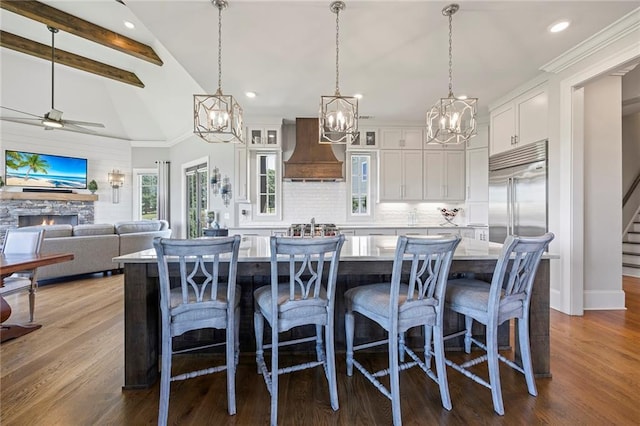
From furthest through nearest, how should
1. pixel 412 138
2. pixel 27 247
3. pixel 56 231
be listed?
1. pixel 412 138
2. pixel 56 231
3. pixel 27 247

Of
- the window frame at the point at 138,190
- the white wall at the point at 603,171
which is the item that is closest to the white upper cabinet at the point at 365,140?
the white wall at the point at 603,171

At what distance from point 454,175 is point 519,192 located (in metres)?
1.54

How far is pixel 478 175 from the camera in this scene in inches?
208

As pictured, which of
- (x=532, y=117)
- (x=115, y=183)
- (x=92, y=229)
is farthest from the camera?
(x=115, y=183)

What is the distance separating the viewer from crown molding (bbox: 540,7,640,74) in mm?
2598

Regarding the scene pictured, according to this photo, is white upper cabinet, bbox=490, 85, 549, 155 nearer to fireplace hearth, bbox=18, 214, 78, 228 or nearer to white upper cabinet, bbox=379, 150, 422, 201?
white upper cabinet, bbox=379, 150, 422, 201

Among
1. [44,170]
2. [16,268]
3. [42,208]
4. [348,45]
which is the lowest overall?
[16,268]

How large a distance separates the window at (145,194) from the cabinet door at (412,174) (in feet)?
20.7

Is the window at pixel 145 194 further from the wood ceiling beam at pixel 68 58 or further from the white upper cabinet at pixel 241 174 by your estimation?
the white upper cabinet at pixel 241 174

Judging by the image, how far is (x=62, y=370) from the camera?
2.18 m

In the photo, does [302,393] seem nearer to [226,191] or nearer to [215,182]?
[226,191]

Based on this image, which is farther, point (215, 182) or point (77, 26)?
point (215, 182)

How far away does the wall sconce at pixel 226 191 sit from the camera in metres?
5.87

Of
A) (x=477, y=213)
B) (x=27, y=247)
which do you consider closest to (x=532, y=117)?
(x=477, y=213)
